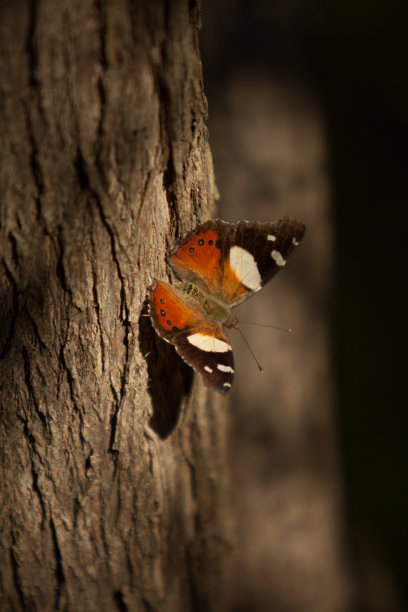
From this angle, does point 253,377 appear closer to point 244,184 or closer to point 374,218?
point 244,184

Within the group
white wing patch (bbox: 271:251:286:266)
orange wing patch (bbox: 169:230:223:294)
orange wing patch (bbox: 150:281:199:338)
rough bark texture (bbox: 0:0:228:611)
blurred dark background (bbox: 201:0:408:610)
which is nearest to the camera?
rough bark texture (bbox: 0:0:228:611)

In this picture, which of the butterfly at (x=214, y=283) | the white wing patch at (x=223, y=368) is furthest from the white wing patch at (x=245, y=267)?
the white wing patch at (x=223, y=368)

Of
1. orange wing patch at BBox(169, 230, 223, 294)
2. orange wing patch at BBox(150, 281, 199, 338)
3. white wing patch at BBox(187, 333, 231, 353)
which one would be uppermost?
orange wing patch at BBox(169, 230, 223, 294)

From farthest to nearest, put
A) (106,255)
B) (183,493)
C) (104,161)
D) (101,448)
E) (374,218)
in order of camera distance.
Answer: (374,218) → (183,493) → (101,448) → (106,255) → (104,161)

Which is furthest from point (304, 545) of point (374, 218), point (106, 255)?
point (374, 218)

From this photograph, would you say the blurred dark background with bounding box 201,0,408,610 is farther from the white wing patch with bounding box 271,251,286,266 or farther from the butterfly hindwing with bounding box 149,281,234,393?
the butterfly hindwing with bounding box 149,281,234,393

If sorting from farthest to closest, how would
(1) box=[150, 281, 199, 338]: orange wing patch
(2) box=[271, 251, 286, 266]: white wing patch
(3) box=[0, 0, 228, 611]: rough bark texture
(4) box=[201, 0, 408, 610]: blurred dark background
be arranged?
(4) box=[201, 0, 408, 610]: blurred dark background, (2) box=[271, 251, 286, 266]: white wing patch, (1) box=[150, 281, 199, 338]: orange wing patch, (3) box=[0, 0, 228, 611]: rough bark texture

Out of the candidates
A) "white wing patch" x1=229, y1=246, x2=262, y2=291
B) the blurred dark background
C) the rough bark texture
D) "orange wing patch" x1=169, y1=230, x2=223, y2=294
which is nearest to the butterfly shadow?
the rough bark texture

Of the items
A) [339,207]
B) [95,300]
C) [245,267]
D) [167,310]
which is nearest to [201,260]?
[245,267]
